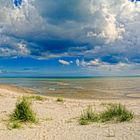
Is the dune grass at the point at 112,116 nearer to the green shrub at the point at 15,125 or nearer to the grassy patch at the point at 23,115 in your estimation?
the grassy patch at the point at 23,115

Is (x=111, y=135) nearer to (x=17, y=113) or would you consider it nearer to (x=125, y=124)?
(x=125, y=124)

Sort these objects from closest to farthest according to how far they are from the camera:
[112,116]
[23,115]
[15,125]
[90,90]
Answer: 1. [15,125]
2. [112,116]
3. [23,115]
4. [90,90]

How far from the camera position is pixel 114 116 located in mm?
14633

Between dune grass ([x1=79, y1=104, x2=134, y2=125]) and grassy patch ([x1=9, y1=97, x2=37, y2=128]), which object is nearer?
dune grass ([x1=79, y1=104, x2=134, y2=125])

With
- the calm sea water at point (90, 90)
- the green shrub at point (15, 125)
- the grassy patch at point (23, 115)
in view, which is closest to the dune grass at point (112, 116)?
the grassy patch at point (23, 115)

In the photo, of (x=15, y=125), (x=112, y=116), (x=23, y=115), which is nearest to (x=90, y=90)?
(x=112, y=116)

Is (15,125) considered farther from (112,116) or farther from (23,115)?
(112,116)

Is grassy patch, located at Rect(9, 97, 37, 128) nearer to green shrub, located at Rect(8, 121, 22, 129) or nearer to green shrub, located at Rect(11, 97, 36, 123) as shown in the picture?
green shrub, located at Rect(11, 97, 36, 123)

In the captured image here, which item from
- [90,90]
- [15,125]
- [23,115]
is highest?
[23,115]

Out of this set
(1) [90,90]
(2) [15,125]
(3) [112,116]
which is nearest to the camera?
(2) [15,125]

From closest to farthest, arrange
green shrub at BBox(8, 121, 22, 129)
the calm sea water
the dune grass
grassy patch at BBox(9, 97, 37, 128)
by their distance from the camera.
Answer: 1. green shrub at BBox(8, 121, 22, 129)
2. the dune grass
3. grassy patch at BBox(9, 97, 37, 128)
4. the calm sea water

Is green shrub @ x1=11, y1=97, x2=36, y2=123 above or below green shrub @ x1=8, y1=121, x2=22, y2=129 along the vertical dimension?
above

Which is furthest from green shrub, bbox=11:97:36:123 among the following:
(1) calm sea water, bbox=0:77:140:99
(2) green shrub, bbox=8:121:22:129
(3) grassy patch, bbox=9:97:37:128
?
(1) calm sea water, bbox=0:77:140:99

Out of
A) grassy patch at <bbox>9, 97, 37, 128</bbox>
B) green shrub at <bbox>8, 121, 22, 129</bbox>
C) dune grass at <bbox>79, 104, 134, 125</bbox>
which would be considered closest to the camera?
green shrub at <bbox>8, 121, 22, 129</bbox>
